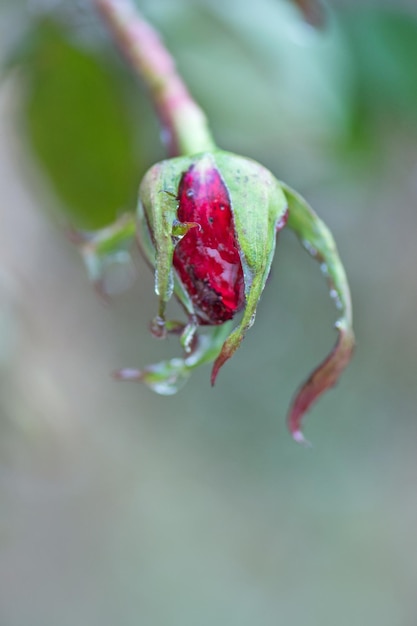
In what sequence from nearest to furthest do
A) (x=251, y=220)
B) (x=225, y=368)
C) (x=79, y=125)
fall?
(x=251, y=220)
(x=79, y=125)
(x=225, y=368)

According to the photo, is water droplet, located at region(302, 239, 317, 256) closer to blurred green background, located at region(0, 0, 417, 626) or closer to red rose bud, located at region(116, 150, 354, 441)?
red rose bud, located at region(116, 150, 354, 441)

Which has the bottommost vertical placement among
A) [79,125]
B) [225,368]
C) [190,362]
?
[225,368]

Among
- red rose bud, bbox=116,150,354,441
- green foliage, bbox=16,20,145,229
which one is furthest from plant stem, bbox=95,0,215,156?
green foliage, bbox=16,20,145,229

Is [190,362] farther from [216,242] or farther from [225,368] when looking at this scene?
[225,368]

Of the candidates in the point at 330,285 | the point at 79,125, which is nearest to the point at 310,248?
the point at 330,285

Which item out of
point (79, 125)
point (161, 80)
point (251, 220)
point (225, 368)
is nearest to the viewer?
point (251, 220)
